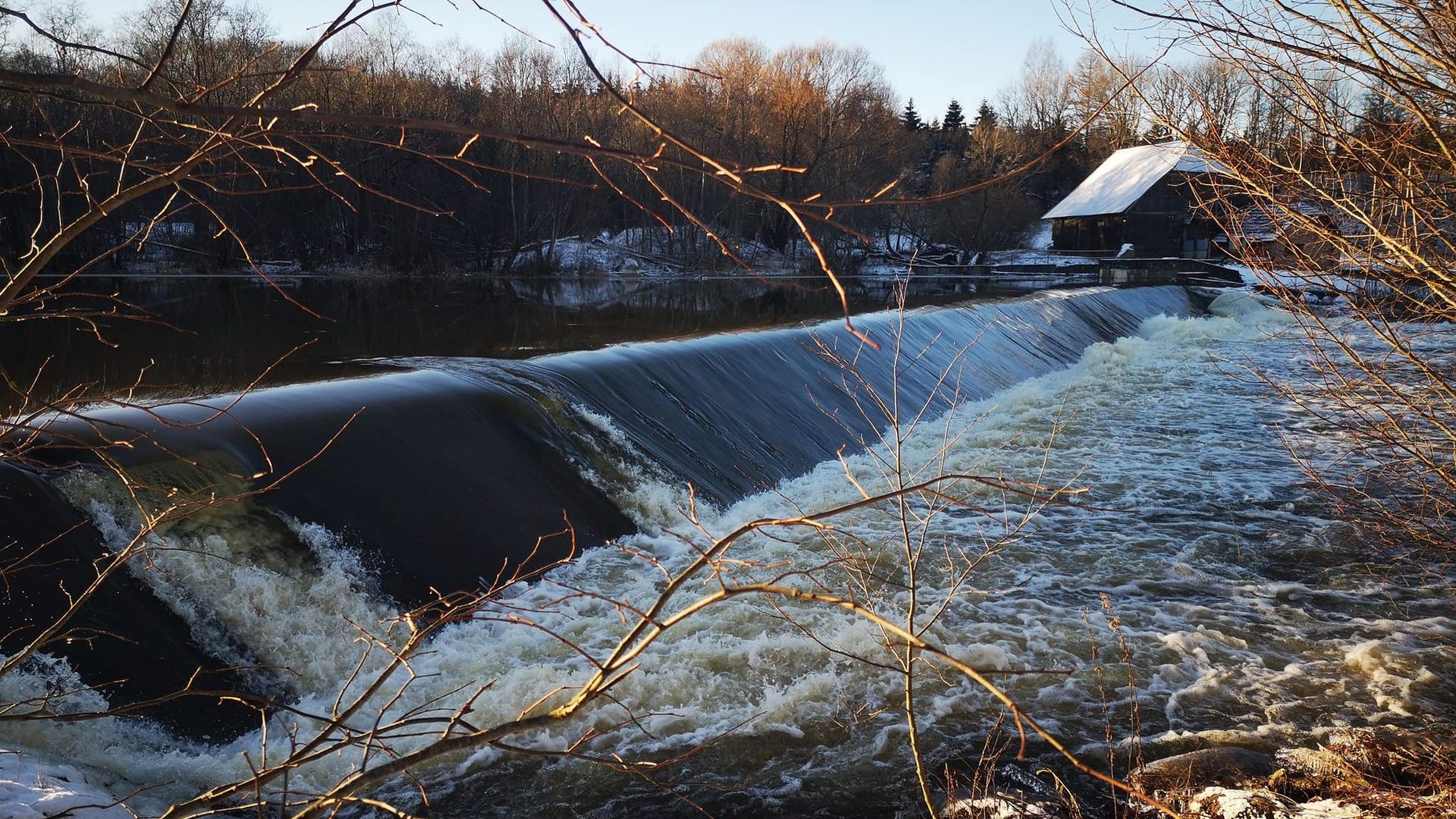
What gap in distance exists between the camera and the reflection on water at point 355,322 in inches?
511

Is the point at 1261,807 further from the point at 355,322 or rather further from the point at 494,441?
the point at 355,322

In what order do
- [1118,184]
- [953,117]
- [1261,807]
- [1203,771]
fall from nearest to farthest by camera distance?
[1261,807], [1203,771], [1118,184], [953,117]

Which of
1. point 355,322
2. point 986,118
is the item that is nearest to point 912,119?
point 986,118

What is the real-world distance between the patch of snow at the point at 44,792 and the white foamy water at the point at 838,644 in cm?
25

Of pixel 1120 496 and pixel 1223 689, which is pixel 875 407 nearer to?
pixel 1120 496

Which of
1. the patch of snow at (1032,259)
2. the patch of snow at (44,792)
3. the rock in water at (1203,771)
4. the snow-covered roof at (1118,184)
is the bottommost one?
the rock in water at (1203,771)

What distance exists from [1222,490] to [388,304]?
18504 millimetres

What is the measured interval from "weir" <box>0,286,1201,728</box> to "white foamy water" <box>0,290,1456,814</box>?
31 cm

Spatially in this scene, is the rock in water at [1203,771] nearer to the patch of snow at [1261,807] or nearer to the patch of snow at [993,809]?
the patch of snow at [1261,807]

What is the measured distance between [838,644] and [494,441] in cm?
364

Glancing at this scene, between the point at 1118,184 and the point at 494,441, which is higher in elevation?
the point at 1118,184

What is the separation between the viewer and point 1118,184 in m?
49.0

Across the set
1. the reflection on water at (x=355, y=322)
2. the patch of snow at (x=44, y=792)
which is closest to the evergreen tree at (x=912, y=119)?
the reflection on water at (x=355, y=322)

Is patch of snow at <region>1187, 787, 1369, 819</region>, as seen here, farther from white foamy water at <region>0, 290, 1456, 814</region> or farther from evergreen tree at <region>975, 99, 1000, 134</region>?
evergreen tree at <region>975, 99, 1000, 134</region>
